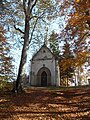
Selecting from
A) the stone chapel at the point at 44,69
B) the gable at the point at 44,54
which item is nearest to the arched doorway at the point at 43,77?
the stone chapel at the point at 44,69

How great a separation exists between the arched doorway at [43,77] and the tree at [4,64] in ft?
58.2

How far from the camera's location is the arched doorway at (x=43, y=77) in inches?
1372

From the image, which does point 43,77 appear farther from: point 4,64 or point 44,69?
point 4,64

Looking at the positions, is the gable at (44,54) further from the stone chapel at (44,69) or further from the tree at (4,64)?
the tree at (4,64)

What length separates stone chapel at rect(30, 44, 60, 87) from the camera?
113 ft

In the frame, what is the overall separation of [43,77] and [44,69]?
1503 millimetres

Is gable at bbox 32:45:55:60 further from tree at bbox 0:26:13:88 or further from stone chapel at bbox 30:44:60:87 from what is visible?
tree at bbox 0:26:13:88

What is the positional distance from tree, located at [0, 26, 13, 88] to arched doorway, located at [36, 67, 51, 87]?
1775 cm

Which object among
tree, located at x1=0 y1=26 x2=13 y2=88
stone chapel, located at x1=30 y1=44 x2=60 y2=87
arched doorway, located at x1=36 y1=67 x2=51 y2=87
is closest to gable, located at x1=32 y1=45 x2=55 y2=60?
stone chapel, located at x1=30 y1=44 x2=60 y2=87

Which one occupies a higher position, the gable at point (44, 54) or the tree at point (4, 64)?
the gable at point (44, 54)

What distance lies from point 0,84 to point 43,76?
23.0 metres

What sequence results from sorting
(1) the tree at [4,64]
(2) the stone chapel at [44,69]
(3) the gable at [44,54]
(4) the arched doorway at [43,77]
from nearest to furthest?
(1) the tree at [4,64] → (2) the stone chapel at [44,69] → (4) the arched doorway at [43,77] → (3) the gable at [44,54]

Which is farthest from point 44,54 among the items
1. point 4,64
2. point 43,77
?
point 4,64

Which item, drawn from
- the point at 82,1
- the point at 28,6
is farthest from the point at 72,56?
the point at 28,6
